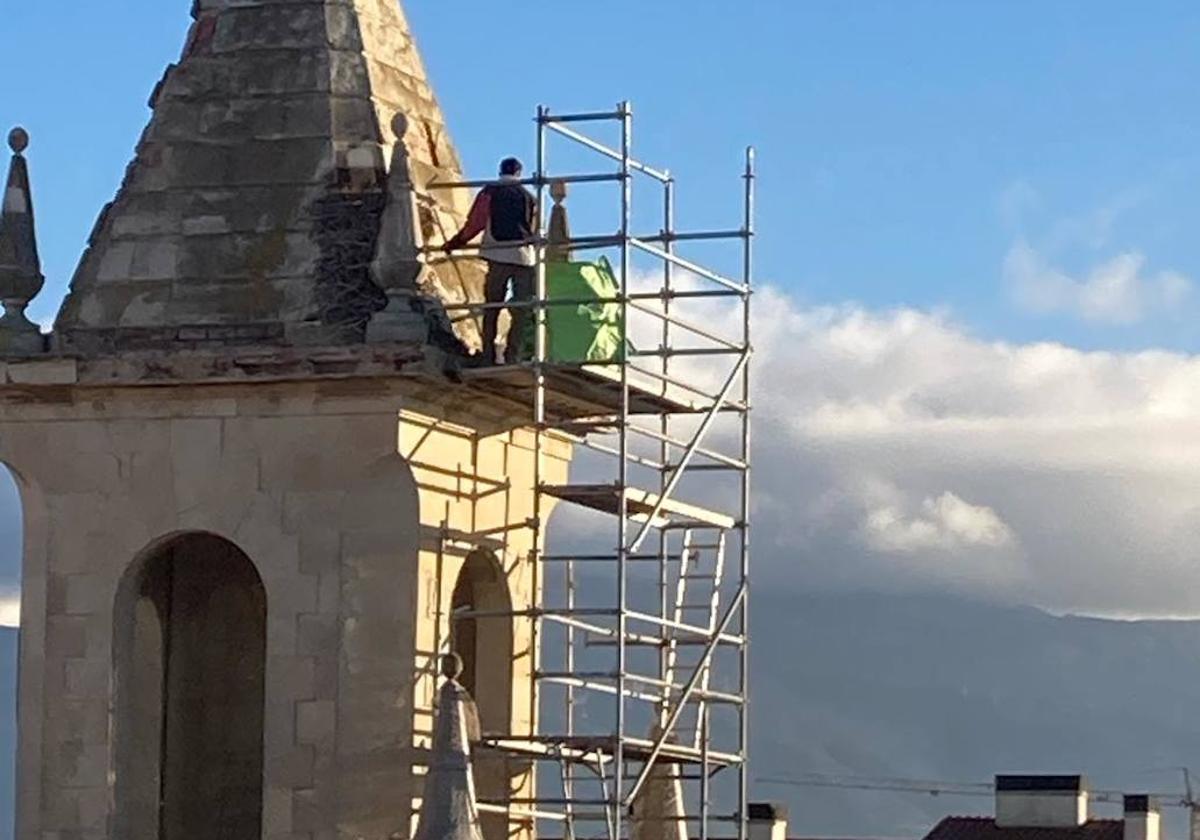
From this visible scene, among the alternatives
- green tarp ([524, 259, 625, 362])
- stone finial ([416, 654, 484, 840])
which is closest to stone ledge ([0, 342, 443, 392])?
green tarp ([524, 259, 625, 362])

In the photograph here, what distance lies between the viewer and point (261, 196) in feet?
110

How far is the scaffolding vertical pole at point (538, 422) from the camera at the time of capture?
3322cm

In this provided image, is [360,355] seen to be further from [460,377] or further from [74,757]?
[74,757]

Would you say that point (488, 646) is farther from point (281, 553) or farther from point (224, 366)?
point (224, 366)

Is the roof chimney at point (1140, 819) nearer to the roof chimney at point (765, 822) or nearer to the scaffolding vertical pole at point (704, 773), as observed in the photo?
the roof chimney at point (765, 822)

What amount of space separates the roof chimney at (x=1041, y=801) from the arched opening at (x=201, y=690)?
58.4m

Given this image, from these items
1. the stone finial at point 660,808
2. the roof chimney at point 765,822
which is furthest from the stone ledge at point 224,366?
the roof chimney at point 765,822

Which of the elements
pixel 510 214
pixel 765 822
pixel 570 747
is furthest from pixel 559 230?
pixel 765 822

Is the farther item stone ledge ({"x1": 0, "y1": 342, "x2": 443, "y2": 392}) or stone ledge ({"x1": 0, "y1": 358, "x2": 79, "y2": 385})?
stone ledge ({"x1": 0, "y1": 358, "x2": 79, "y2": 385})

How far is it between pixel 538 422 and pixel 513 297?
37.3 inches

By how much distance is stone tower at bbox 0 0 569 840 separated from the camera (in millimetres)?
32625

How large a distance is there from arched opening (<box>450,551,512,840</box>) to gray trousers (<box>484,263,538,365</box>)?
1.63 metres

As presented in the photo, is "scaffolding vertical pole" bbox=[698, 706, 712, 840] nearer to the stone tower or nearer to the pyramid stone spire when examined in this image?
the stone tower

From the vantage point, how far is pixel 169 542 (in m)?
33.4
